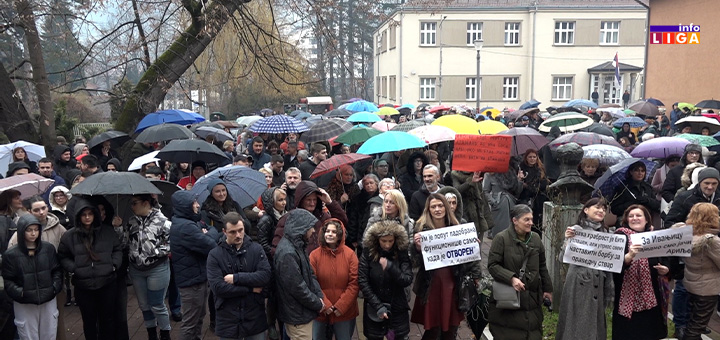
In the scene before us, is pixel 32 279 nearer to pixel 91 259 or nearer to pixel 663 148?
pixel 91 259

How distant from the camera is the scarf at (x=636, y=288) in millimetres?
5656

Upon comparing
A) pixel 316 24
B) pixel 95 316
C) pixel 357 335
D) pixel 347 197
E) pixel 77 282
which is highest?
pixel 316 24

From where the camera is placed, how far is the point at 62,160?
10.6 metres

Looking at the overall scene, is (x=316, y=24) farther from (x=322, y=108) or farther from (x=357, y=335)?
(x=322, y=108)

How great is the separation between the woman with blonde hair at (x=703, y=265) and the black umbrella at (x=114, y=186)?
541 cm

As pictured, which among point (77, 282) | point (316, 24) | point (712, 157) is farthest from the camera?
point (316, 24)

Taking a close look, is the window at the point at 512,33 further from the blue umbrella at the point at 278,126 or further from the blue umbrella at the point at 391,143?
the blue umbrella at the point at 391,143

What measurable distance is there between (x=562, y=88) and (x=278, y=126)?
36.8m

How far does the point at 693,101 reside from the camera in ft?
88.5

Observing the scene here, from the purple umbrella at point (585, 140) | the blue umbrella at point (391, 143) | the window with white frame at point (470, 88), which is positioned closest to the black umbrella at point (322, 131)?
the blue umbrella at point (391, 143)

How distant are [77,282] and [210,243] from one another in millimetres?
1351

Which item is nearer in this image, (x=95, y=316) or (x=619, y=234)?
(x=619, y=234)

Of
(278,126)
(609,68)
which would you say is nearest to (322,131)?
(278,126)

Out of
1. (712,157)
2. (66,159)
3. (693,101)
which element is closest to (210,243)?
(66,159)
